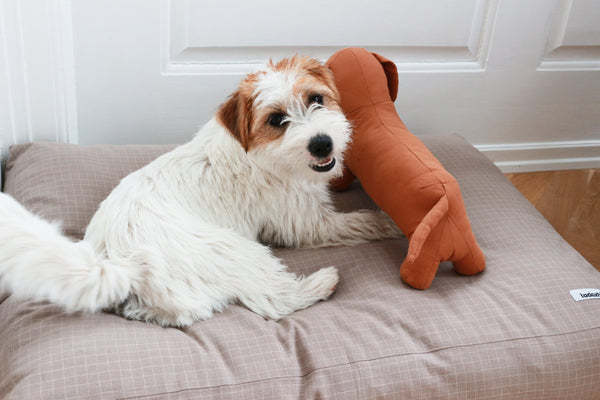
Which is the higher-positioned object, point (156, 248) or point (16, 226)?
point (16, 226)

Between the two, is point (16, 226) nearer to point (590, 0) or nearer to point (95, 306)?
point (95, 306)

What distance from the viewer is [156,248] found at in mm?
1258

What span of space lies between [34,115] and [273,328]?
111 cm

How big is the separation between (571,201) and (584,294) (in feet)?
3.55

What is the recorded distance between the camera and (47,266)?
3.49ft

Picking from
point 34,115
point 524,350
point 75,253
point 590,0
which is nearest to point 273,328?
point 75,253

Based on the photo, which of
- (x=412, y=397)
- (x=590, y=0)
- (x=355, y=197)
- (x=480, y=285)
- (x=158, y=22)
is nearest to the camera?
(x=412, y=397)

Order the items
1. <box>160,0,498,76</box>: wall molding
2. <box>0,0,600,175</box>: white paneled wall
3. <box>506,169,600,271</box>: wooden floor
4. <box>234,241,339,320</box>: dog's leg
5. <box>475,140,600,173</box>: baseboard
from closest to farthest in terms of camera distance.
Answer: <box>234,241,339,320</box>: dog's leg → <box>0,0,600,175</box>: white paneled wall → <box>160,0,498,76</box>: wall molding → <box>506,169,600,271</box>: wooden floor → <box>475,140,600,173</box>: baseboard

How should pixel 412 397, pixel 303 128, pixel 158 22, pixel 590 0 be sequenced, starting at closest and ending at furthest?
pixel 412 397
pixel 303 128
pixel 158 22
pixel 590 0

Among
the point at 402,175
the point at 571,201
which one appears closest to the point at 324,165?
the point at 402,175

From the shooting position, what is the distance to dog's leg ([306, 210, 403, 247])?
1.57 meters

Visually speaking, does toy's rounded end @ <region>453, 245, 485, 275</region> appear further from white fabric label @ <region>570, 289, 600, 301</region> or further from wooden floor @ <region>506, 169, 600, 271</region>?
wooden floor @ <region>506, 169, 600, 271</region>

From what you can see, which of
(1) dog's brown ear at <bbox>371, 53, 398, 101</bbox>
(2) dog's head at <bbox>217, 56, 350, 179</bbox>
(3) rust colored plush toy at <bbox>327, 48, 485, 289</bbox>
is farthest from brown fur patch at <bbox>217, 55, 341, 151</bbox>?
(1) dog's brown ear at <bbox>371, 53, 398, 101</bbox>

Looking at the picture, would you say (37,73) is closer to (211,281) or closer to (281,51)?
(281,51)
